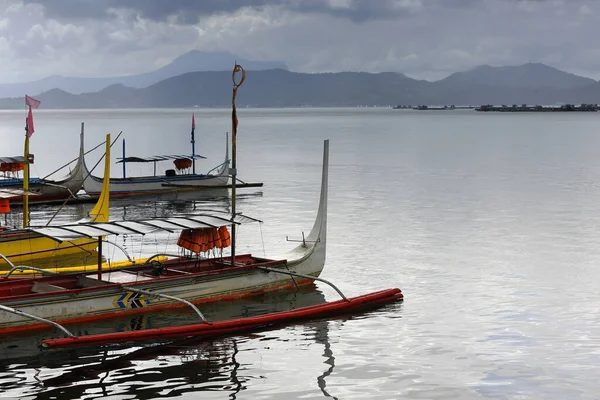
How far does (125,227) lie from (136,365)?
18.0 ft

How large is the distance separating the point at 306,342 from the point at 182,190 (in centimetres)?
4251

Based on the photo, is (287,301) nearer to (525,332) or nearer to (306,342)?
(306,342)

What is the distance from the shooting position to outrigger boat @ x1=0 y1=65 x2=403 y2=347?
2594 cm

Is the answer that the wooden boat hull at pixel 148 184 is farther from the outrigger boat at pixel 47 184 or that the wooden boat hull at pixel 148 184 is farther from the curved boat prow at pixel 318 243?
the curved boat prow at pixel 318 243

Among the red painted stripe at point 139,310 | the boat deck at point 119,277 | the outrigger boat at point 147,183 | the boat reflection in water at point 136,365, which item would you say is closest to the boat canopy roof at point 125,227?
the boat deck at point 119,277

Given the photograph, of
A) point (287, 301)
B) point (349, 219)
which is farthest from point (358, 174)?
point (287, 301)

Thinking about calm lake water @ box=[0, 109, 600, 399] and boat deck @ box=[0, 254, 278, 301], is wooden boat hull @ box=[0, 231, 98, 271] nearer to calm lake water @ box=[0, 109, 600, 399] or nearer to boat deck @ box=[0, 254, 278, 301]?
calm lake water @ box=[0, 109, 600, 399]

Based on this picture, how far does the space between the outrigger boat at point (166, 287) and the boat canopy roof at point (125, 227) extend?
0.10ft

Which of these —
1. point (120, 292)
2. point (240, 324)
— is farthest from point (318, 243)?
point (120, 292)

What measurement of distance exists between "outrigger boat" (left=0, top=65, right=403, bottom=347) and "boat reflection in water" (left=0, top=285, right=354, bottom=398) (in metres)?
0.41

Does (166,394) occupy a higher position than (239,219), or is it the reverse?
(239,219)

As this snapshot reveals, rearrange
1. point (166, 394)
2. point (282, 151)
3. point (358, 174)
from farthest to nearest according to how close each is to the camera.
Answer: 1. point (282, 151)
2. point (358, 174)
3. point (166, 394)

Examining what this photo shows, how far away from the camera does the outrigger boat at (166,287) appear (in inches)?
1021

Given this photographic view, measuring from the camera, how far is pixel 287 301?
31516mm
